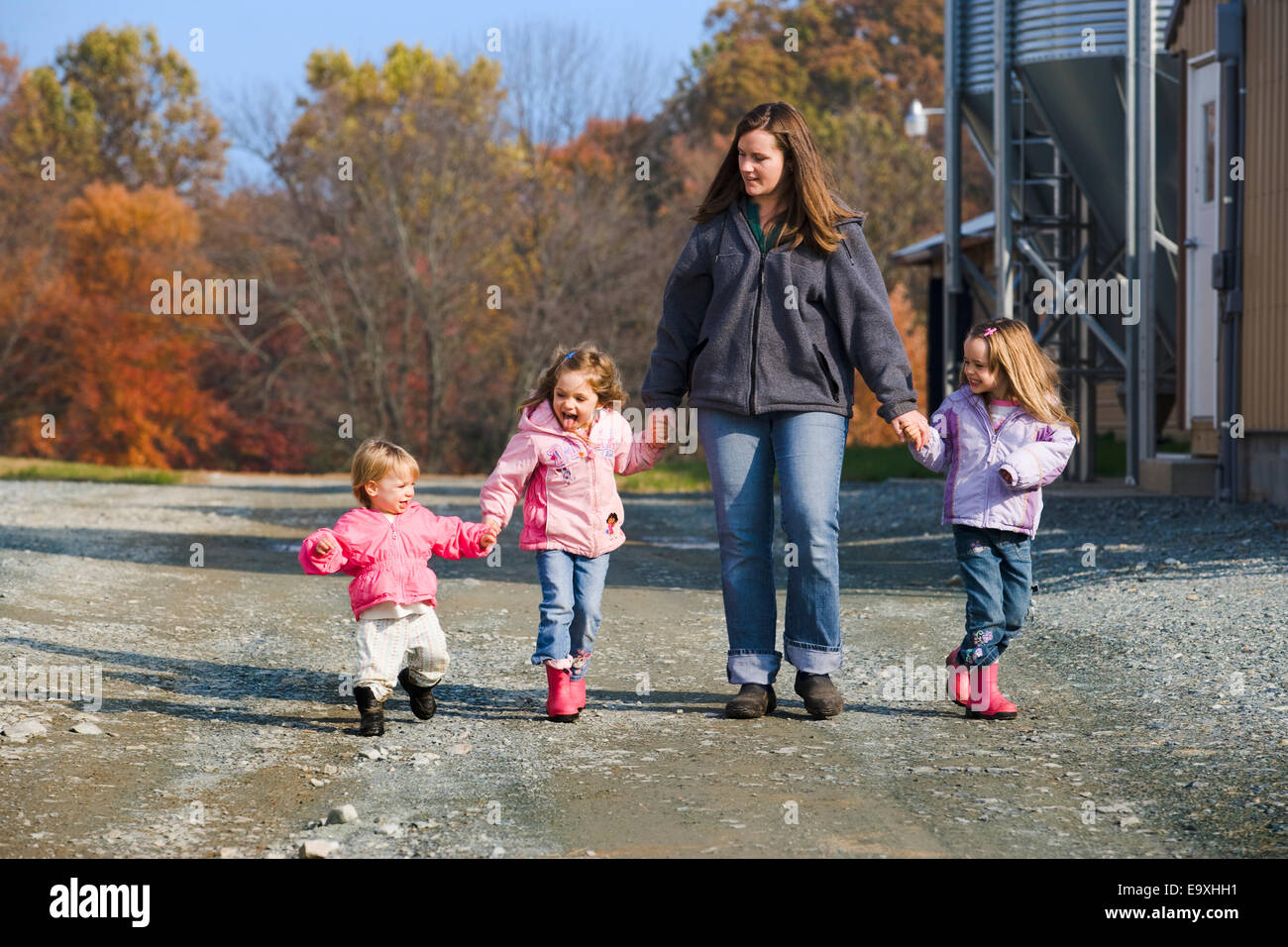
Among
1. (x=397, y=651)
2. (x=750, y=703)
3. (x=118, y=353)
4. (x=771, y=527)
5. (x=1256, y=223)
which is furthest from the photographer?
(x=118, y=353)

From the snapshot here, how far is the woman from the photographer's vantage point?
533cm

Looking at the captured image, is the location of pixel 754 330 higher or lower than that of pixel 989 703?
higher

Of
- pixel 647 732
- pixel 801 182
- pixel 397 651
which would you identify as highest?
pixel 801 182

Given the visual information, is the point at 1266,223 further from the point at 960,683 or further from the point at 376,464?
the point at 376,464

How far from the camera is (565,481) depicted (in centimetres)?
554

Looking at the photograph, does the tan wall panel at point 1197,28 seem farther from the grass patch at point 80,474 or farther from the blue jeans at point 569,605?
the grass patch at point 80,474

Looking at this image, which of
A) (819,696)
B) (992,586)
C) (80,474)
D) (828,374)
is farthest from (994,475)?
(80,474)

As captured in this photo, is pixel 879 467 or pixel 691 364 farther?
pixel 879 467

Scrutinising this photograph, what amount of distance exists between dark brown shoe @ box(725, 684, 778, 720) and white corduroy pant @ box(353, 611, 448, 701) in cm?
104

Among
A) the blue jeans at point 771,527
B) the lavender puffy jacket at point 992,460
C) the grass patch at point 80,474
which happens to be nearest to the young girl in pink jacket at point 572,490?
the blue jeans at point 771,527

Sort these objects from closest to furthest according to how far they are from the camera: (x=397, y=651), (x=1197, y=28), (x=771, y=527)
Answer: (x=397, y=651), (x=771, y=527), (x=1197, y=28)

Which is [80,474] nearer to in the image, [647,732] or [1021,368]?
[647,732]

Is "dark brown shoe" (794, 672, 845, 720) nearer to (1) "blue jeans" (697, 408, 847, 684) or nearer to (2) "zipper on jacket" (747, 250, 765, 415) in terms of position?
(1) "blue jeans" (697, 408, 847, 684)

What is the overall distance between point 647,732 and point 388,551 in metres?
1.11
